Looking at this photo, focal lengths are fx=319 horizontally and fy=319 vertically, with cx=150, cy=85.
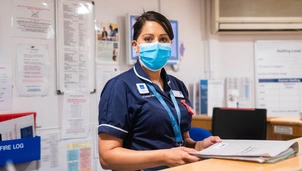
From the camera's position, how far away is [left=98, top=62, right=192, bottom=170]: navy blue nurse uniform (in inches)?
48.0

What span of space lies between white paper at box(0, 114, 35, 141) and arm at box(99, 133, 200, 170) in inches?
37.3

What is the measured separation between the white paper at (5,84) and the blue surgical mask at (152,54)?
103 centimetres

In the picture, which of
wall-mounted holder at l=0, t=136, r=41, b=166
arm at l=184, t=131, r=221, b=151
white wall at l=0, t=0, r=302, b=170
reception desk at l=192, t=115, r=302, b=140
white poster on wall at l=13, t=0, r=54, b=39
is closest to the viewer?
arm at l=184, t=131, r=221, b=151

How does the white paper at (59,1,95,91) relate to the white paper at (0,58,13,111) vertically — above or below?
above

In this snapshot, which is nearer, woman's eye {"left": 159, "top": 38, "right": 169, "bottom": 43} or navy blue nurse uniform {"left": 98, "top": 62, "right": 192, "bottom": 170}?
navy blue nurse uniform {"left": 98, "top": 62, "right": 192, "bottom": 170}

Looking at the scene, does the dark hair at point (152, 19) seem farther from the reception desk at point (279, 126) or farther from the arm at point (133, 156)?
the reception desk at point (279, 126)

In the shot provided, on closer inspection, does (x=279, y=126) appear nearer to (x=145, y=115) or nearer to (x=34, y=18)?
(x=145, y=115)

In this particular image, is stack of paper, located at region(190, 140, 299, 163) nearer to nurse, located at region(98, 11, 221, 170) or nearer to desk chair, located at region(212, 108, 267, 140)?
nurse, located at region(98, 11, 221, 170)

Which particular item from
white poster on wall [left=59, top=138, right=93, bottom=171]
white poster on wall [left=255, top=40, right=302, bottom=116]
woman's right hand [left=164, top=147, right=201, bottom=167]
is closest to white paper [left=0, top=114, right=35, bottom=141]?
white poster on wall [left=59, top=138, right=93, bottom=171]

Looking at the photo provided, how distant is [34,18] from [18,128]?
73cm

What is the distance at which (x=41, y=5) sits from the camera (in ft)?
7.10

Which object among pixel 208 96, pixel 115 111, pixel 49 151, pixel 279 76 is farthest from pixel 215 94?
pixel 115 111

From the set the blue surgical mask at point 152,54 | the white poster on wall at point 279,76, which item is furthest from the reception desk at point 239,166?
the white poster on wall at point 279,76

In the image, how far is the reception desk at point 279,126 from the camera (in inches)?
97.7
